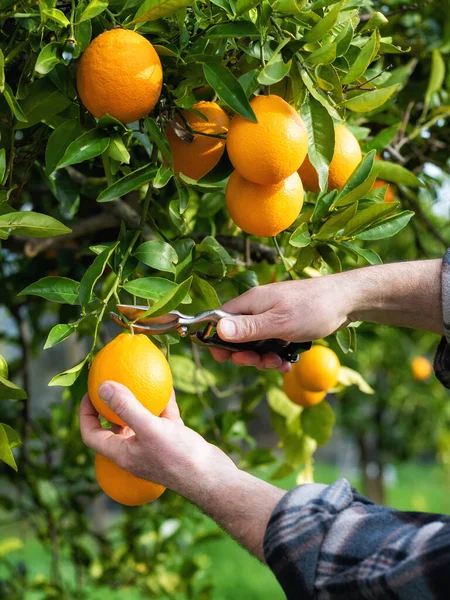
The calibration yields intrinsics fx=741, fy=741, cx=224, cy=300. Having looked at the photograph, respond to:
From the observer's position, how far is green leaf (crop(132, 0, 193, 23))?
77cm

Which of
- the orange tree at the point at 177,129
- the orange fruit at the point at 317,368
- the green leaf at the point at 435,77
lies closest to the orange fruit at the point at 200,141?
the orange tree at the point at 177,129

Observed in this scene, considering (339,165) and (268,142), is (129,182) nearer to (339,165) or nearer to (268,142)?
(268,142)

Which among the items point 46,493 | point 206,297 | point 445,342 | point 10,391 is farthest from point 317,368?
point 46,493

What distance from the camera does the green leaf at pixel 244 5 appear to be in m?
0.79

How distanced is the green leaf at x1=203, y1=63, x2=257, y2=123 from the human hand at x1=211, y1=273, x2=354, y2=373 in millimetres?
254

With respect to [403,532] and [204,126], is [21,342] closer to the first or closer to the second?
[204,126]

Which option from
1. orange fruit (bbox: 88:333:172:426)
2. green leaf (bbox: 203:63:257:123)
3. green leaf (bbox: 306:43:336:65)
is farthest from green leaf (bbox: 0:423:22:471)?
green leaf (bbox: 306:43:336:65)

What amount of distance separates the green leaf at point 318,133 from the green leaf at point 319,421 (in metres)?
0.68

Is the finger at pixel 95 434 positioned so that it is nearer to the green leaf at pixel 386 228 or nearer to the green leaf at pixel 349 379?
the green leaf at pixel 386 228

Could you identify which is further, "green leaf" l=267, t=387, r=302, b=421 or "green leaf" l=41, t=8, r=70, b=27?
"green leaf" l=267, t=387, r=302, b=421

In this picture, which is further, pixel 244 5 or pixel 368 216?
pixel 368 216

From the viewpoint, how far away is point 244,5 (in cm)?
80

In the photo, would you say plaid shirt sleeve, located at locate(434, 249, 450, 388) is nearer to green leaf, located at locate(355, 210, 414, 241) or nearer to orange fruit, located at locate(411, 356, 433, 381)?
green leaf, located at locate(355, 210, 414, 241)

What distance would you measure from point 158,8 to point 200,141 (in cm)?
17
